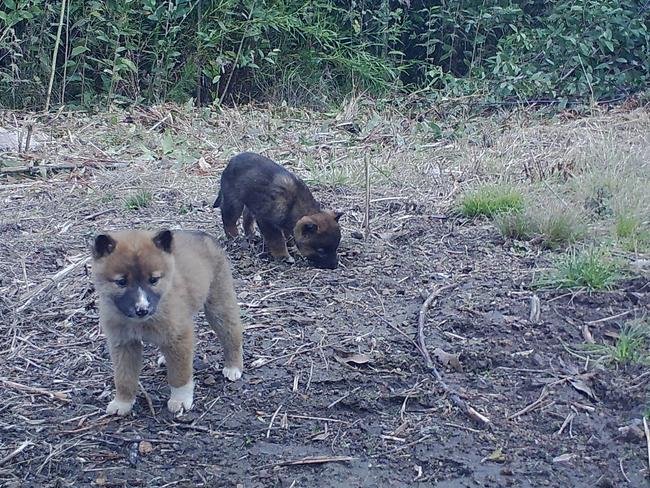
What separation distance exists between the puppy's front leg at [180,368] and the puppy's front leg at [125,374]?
0.52 ft

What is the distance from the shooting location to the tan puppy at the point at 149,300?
4520 mm

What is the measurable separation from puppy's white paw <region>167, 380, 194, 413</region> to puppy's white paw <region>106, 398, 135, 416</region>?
204 mm

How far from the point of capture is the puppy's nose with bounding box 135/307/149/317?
437cm

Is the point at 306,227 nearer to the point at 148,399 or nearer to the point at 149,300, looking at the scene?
the point at 148,399

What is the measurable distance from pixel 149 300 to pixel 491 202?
3901 millimetres

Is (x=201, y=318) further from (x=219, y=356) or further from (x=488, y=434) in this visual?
(x=488, y=434)

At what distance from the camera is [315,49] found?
47.0 feet

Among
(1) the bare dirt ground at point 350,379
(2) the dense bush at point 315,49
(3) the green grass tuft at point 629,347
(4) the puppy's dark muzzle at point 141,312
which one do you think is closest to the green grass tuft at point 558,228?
(1) the bare dirt ground at point 350,379

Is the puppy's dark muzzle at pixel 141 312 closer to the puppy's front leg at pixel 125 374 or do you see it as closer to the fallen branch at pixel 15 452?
the puppy's front leg at pixel 125 374

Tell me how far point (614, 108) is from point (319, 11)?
4.78 metres

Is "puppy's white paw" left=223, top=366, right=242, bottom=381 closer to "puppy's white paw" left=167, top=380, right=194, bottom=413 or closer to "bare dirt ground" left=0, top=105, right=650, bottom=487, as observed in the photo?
"bare dirt ground" left=0, top=105, right=650, bottom=487

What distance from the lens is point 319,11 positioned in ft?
46.5

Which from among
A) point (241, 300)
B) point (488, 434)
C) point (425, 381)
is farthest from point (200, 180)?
point (488, 434)

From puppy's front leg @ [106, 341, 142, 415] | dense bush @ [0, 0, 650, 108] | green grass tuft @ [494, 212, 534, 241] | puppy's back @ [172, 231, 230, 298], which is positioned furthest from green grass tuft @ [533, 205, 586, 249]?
dense bush @ [0, 0, 650, 108]
